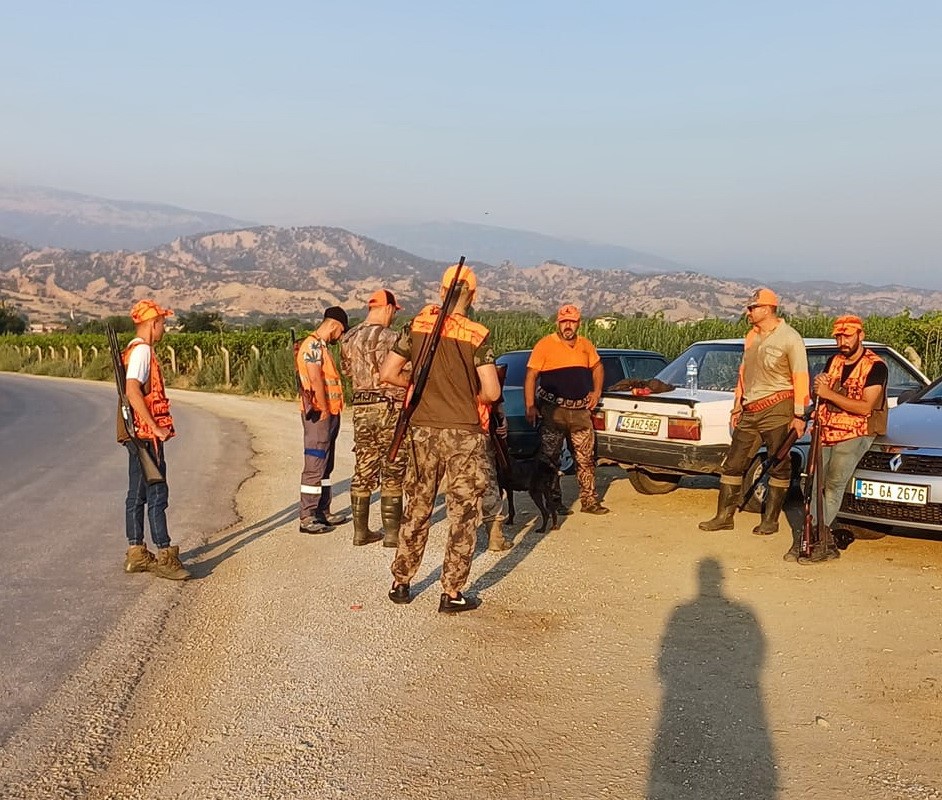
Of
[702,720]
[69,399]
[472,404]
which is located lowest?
[69,399]

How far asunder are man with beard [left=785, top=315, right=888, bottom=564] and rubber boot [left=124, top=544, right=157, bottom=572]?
4524 mm

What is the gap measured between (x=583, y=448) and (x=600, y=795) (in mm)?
5098

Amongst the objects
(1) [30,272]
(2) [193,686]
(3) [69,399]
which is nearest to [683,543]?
(2) [193,686]

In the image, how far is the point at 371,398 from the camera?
728cm

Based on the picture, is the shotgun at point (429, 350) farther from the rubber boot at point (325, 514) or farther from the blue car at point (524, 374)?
the blue car at point (524, 374)

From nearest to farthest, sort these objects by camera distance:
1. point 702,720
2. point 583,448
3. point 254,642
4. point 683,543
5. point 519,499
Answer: point 702,720 < point 254,642 < point 683,543 < point 583,448 < point 519,499

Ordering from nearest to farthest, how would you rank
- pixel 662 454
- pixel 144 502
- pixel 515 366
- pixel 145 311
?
pixel 145 311
pixel 144 502
pixel 662 454
pixel 515 366

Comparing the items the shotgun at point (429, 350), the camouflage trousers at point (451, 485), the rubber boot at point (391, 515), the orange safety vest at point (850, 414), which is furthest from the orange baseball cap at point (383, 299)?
the orange safety vest at point (850, 414)

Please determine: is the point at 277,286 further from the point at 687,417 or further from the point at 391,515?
the point at 391,515

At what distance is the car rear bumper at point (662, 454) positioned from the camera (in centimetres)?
821

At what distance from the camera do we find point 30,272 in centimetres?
18362

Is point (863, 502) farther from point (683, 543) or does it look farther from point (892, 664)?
point (892, 664)

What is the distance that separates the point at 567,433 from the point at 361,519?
81.6 inches

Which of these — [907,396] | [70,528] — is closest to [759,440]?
[907,396]
